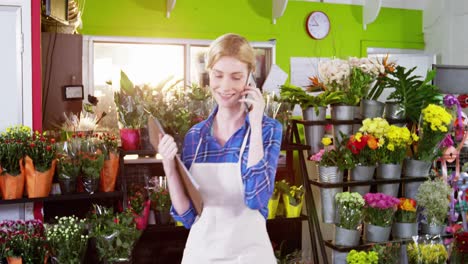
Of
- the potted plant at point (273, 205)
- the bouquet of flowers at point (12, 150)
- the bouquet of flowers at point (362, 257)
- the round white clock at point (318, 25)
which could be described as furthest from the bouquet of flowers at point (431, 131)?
the round white clock at point (318, 25)

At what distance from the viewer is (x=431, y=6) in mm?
7363

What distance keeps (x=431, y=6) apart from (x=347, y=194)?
4.68 meters

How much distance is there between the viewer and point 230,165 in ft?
6.42

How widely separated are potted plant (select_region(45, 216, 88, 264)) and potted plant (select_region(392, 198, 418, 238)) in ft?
6.52

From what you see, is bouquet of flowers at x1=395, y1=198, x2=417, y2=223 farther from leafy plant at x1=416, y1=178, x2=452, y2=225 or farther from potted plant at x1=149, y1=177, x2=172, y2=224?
potted plant at x1=149, y1=177, x2=172, y2=224

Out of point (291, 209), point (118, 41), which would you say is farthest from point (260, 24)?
point (291, 209)

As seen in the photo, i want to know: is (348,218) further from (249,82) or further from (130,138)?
(249,82)

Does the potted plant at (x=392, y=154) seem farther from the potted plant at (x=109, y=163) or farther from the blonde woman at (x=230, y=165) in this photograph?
the blonde woman at (x=230, y=165)

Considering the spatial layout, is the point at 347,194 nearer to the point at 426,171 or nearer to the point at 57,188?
the point at 426,171

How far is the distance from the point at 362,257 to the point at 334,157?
25.3 inches

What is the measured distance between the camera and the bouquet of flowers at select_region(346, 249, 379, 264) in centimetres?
330

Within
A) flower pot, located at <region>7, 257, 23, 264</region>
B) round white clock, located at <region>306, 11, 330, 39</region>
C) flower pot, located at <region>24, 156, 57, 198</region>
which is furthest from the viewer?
round white clock, located at <region>306, 11, 330, 39</region>

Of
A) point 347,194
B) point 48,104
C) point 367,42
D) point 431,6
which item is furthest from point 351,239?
point 431,6

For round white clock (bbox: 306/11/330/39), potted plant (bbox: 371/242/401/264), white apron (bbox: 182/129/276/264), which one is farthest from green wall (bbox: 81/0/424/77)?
white apron (bbox: 182/129/276/264)
